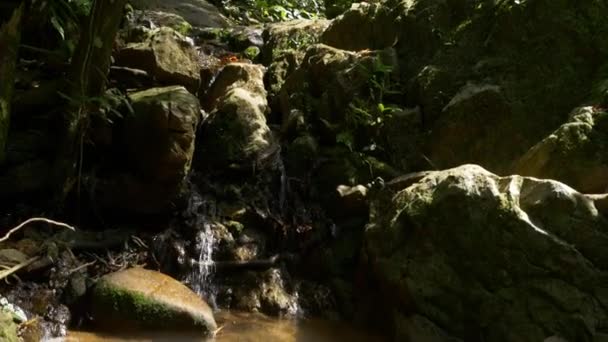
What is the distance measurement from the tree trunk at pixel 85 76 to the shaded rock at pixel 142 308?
160 cm

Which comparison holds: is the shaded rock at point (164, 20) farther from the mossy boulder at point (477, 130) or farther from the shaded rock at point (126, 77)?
the mossy boulder at point (477, 130)

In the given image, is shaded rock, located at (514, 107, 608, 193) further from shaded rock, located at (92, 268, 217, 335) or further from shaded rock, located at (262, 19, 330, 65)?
shaded rock, located at (262, 19, 330, 65)

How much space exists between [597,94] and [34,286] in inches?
252

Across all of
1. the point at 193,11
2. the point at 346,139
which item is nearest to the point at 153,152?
the point at 346,139

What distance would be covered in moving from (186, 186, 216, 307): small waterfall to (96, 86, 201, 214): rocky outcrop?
0.39 m

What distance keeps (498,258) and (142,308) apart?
11.0ft

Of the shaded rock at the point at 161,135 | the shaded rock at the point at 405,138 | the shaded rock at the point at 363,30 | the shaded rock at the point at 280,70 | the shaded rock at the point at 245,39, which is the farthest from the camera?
the shaded rock at the point at 245,39

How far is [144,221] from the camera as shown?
7.22m

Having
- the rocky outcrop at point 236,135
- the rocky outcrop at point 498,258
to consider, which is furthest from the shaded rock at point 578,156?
the rocky outcrop at point 236,135

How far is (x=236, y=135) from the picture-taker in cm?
813

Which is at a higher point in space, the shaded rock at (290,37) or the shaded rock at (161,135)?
the shaded rock at (290,37)

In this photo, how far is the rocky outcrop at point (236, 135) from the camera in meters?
8.08

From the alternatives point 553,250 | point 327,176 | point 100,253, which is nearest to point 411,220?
point 553,250

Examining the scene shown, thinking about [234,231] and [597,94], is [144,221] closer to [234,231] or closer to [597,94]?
[234,231]
